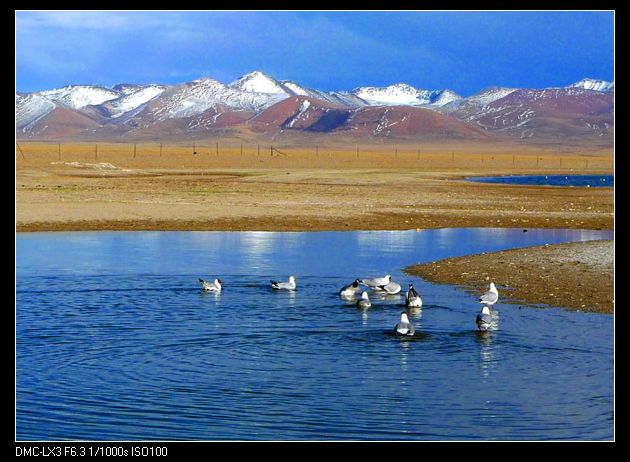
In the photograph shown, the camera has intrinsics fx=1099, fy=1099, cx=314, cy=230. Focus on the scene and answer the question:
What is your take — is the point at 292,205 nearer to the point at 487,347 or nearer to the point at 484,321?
the point at 484,321

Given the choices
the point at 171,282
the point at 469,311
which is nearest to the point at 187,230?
the point at 171,282

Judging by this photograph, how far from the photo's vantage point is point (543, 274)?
18.9 meters

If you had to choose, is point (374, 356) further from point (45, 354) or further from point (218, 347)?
point (45, 354)

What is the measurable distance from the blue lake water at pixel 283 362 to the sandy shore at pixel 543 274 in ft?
2.28

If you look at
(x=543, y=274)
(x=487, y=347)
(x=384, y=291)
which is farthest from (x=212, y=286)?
(x=543, y=274)

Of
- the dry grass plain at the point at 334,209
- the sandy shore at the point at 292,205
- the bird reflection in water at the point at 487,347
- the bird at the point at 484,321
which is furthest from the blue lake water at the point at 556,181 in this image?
the bird at the point at 484,321

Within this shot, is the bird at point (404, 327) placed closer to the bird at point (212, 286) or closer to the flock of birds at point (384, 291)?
the flock of birds at point (384, 291)

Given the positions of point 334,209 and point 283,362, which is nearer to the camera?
point 283,362

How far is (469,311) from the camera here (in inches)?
607

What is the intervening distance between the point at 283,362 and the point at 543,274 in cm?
809

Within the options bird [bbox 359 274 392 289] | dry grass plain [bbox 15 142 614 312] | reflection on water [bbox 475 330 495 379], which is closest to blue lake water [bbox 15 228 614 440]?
reflection on water [bbox 475 330 495 379]

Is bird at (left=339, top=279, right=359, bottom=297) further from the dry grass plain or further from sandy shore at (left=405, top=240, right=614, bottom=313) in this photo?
the dry grass plain

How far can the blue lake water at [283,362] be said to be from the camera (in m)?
9.80
